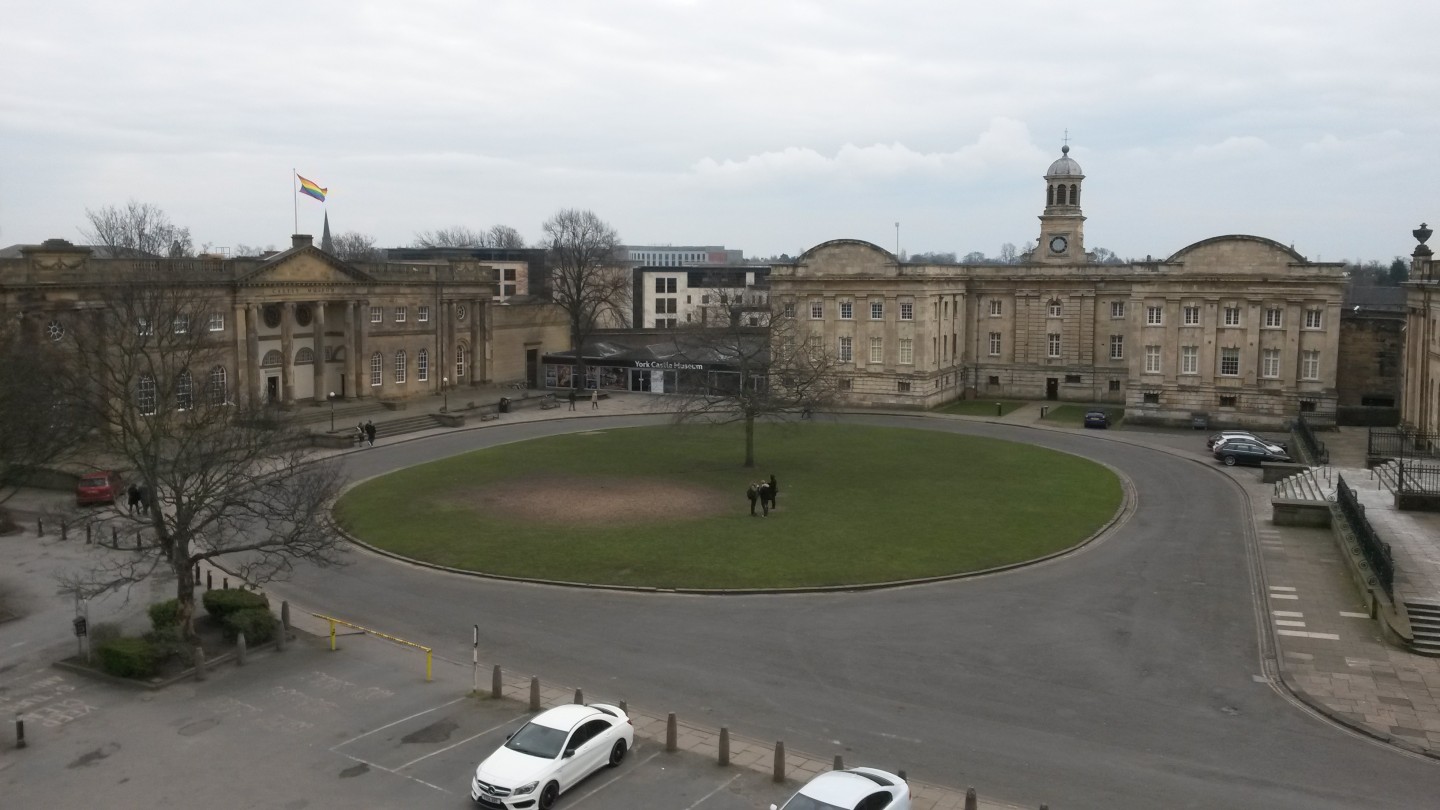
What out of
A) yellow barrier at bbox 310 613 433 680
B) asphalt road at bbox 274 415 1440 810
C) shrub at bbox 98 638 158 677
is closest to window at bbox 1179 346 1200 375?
asphalt road at bbox 274 415 1440 810

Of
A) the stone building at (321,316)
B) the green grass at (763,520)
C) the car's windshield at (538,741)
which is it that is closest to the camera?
the car's windshield at (538,741)

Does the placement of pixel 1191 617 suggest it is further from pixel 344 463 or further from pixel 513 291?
pixel 513 291

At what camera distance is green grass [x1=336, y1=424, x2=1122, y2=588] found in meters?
32.0

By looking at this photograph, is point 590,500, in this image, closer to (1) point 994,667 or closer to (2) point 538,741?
(1) point 994,667

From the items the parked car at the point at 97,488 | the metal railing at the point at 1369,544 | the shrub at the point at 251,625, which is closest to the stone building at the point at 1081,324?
the metal railing at the point at 1369,544

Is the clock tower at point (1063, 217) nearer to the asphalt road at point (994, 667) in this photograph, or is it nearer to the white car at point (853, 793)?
the asphalt road at point (994, 667)

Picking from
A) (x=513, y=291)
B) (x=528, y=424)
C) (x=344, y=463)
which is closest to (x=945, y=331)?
(x=528, y=424)

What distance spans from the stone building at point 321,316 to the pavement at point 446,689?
2338cm

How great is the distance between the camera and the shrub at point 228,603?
26172mm

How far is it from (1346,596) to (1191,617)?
214 inches

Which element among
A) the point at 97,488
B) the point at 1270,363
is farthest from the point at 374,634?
the point at 1270,363

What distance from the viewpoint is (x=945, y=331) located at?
247ft

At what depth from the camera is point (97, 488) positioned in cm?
4156

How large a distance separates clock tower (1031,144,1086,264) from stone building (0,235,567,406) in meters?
39.7
